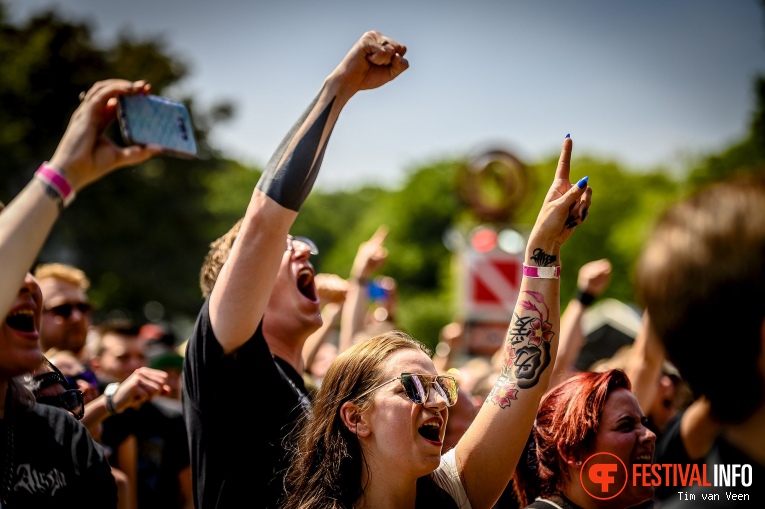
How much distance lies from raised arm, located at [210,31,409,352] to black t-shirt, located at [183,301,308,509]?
0.09 meters

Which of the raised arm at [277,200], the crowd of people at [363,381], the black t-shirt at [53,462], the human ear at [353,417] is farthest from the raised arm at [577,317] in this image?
the black t-shirt at [53,462]

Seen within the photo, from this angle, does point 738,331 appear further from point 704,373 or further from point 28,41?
point 28,41

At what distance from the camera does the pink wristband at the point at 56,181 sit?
183 cm

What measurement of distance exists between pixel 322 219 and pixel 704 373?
76.8 meters

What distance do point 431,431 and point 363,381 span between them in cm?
26

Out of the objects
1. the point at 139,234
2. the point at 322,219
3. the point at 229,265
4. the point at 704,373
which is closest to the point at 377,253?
the point at 229,265

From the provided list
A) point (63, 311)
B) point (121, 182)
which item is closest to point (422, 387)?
point (63, 311)

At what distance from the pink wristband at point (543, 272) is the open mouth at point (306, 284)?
0.86 meters

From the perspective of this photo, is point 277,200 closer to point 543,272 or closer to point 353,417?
point 353,417

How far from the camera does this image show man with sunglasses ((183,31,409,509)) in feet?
7.20

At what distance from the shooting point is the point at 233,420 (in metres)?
2.43

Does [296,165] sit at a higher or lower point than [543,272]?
higher

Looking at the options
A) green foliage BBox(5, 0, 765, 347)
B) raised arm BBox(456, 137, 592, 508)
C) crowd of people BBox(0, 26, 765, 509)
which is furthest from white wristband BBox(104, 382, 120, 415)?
green foliage BBox(5, 0, 765, 347)

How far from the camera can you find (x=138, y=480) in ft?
16.6
